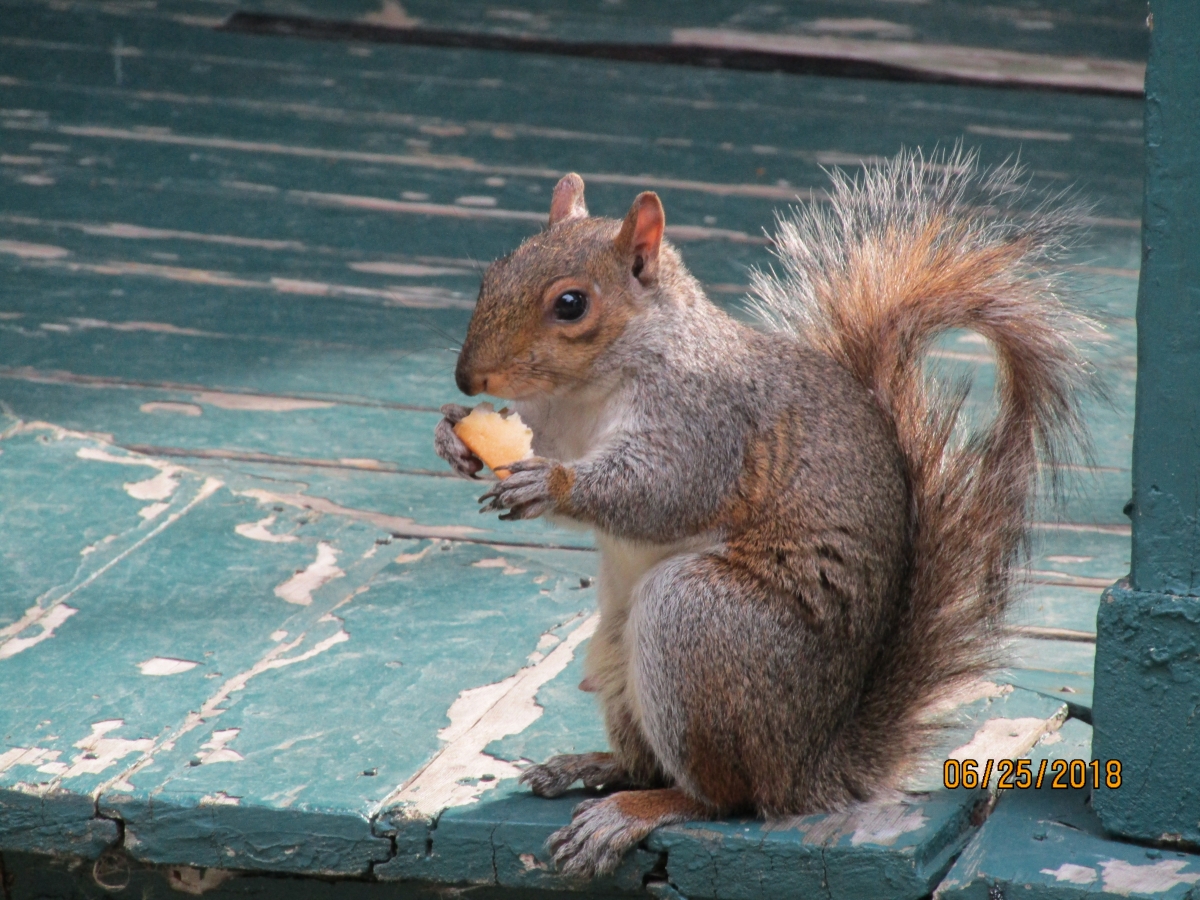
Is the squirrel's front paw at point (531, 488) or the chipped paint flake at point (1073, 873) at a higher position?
the squirrel's front paw at point (531, 488)

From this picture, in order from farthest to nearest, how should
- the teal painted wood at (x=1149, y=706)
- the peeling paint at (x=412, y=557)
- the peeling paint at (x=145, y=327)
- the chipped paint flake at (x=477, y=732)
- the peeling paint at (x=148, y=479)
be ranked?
the peeling paint at (x=145, y=327) → the peeling paint at (x=148, y=479) → the peeling paint at (x=412, y=557) → the chipped paint flake at (x=477, y=732) → the teal painted wood at (x=1149, y=706)

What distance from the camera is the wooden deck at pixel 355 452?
1.49 meters

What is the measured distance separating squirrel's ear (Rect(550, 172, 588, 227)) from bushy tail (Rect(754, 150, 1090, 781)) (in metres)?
0.31

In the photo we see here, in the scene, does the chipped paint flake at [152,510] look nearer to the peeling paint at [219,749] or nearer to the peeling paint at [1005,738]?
the peeling paint at [219,749]

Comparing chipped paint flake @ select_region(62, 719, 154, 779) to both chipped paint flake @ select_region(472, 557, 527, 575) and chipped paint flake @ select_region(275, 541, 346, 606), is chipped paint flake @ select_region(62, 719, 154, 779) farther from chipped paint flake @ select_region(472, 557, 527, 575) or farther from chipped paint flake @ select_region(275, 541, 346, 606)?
chipped paint flake @ select_region(472, 557, 527, 575)

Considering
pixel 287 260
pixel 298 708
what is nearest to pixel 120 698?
pixel 298 708

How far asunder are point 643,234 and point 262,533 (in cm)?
77

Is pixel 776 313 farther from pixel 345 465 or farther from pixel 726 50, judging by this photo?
pixel 726 50

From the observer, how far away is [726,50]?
179 inches

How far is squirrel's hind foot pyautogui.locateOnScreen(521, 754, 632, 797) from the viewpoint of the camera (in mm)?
1526

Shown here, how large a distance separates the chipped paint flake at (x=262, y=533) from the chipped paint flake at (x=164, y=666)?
32 centimetres

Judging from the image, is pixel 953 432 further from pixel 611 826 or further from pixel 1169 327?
pixel 611 826

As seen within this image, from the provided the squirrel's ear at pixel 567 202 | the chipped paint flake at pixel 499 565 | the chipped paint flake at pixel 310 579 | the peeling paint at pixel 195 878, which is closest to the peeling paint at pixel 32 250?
the chipped paint flake at pixel 310 579

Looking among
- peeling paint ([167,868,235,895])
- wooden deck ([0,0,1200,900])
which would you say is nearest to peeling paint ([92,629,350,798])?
wooden deck ([0,0,1200,900])
